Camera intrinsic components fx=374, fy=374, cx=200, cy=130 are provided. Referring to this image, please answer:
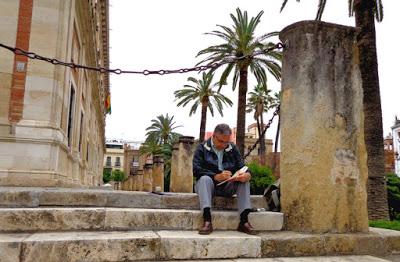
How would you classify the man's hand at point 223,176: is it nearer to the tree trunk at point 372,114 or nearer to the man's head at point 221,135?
the man's head at point 221,135

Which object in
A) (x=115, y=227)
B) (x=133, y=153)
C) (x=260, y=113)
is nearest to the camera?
(x=115, y=227)

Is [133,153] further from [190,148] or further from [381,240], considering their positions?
[381,240]

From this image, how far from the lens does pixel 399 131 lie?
267ft

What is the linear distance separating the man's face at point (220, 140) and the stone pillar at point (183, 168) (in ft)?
40.9

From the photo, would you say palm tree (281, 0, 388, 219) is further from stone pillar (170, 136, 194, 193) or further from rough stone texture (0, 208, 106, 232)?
rough stone texture (0, 208, 106, 232)

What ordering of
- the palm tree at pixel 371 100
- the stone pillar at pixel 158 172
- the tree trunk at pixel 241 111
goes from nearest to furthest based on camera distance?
the palm tree at pixel 371 100 < the stone pillar at pixel 158 172 < the tree trunk at pixel 241 111

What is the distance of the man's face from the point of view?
4.92 m

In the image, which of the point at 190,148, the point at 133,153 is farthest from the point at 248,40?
the point at 133,153

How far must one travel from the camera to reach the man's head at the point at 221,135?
491cm

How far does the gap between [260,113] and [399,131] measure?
50.6 meters

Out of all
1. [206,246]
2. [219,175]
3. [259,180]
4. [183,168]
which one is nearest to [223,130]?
[219,175]

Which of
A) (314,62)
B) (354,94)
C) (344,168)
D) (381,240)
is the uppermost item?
(314,62)

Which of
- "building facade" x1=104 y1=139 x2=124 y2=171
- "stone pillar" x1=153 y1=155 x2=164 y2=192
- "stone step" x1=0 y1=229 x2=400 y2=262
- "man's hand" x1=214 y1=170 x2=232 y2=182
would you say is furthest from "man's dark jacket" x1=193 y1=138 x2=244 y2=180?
"building facade" x1=104 y1=139 x2=124 y2=171

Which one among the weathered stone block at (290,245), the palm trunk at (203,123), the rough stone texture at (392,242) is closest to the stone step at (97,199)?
the weathered stone block at (290,245)
